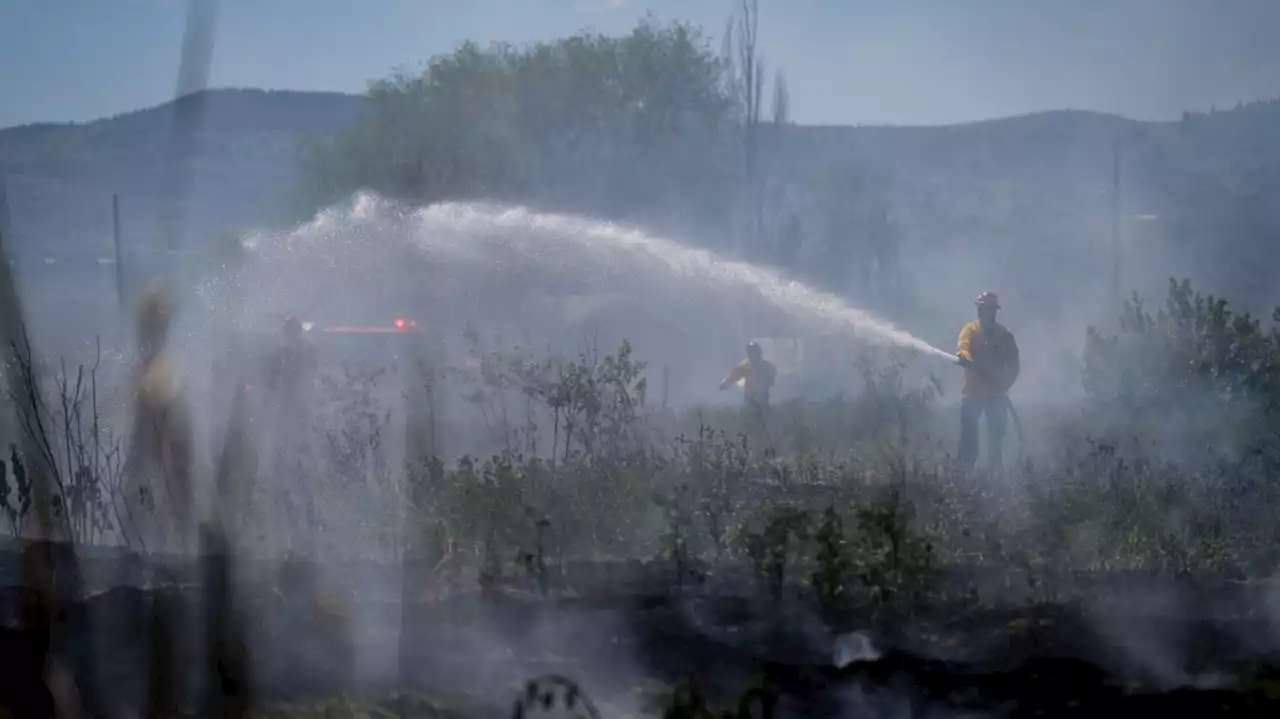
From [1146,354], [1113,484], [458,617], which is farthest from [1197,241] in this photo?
[458,617]

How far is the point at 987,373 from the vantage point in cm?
977

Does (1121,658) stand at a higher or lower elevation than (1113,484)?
lower

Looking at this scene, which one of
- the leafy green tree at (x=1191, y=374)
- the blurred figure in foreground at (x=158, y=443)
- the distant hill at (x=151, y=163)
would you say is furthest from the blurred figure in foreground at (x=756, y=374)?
the blurred figure in foreground at (x=158, y=443)

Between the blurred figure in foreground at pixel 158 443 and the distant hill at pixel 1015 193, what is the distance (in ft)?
2.43

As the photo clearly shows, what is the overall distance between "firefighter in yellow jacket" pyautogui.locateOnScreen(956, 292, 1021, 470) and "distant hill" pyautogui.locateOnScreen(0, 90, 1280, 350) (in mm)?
5841

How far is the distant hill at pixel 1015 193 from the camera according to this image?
15.7 m

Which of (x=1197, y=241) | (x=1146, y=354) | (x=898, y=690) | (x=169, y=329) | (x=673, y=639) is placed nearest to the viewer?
(x=898, y=690)

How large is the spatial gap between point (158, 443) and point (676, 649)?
3.80 meters

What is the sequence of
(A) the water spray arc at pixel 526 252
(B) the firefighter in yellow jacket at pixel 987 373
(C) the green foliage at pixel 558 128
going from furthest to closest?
(C) the green foliage at pixel 558 128 < (A) the water spray arc at pixel 526 252 < (B) the firefighter in yellow jacket at pixel 987 373

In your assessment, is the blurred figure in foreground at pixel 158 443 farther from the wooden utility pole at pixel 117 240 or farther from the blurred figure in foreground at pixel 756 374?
the wooden utility pole at pixel 117 240

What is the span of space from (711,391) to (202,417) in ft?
34.0

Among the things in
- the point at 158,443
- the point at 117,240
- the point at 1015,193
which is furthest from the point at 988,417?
the point at 1015,193

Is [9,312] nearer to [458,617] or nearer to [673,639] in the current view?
[458,617]

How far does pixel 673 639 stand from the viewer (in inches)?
201
